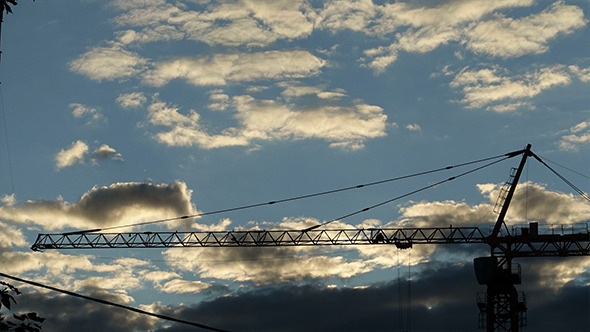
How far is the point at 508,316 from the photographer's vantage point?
121 meters

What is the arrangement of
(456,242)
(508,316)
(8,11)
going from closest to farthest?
1. (8,11)
2. (508,316)
3. (456,242)

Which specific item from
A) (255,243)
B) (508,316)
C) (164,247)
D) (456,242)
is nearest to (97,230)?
(164,247)

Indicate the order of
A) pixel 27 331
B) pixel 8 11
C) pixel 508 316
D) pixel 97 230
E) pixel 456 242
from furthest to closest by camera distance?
1. pixel 97 230
2. pixel 456 242
3. pixel 508 316
4. pixel 8 11
5. pixel 27 331

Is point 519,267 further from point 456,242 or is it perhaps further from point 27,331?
point 27,331

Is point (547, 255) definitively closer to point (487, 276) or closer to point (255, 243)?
point (487, 276)

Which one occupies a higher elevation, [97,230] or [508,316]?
[97,230]

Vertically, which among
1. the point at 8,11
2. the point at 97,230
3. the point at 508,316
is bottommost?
the point at 8,11

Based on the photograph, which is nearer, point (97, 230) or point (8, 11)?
point (8, 11)

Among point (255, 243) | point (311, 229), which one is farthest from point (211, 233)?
point (311, 229)

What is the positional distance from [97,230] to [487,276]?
64.3m

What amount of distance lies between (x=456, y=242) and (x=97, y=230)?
59.5m

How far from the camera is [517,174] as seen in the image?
133 meters

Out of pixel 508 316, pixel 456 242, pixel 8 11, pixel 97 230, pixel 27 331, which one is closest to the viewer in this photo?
pixel 27 331

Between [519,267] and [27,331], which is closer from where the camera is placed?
[27,331]
